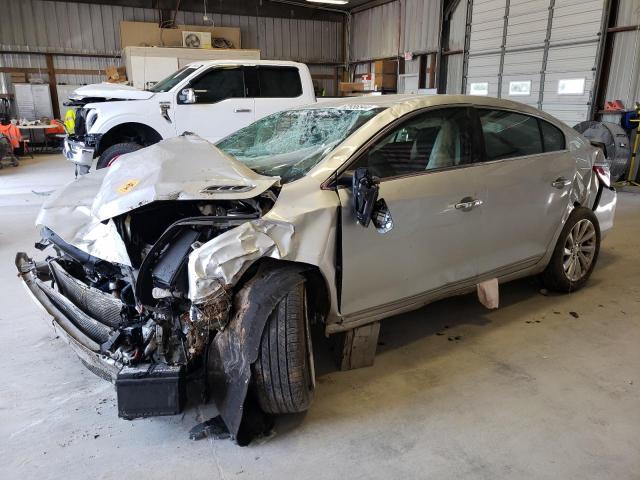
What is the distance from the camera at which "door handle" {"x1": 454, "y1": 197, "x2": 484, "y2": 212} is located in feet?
9.37

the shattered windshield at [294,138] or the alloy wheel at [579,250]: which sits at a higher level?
the shattered windshield at [294,138]

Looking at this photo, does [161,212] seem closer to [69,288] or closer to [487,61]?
[69,288]

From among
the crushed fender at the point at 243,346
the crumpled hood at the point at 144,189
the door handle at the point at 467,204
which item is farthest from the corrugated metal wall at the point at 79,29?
the crushed fender at the point at 243,346

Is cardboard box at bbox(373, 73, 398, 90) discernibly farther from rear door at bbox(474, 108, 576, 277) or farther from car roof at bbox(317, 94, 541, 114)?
car roof at bbox(317, 94, 541, 114)

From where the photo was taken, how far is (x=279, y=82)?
25.8 feet

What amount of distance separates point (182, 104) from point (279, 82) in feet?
5.25

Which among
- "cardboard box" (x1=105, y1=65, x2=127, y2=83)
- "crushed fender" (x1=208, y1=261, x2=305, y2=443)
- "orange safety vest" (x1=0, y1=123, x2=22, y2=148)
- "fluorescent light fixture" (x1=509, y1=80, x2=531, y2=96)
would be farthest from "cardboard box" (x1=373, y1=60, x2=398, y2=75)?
"crushed fender" (x1=208, y1=261, x2=305, y2=443)

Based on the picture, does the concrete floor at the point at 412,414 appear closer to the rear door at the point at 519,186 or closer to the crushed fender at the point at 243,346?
the crushed fender at the point at 243,346

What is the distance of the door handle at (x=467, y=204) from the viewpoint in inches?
→ 112

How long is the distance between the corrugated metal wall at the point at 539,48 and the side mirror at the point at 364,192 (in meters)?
9.83

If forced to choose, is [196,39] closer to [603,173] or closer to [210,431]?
[603,173]

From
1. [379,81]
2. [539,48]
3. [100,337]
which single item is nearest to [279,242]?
[100,337]

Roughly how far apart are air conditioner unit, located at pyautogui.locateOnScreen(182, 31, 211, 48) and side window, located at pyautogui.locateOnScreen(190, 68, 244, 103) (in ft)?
31.0

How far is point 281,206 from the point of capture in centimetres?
227
